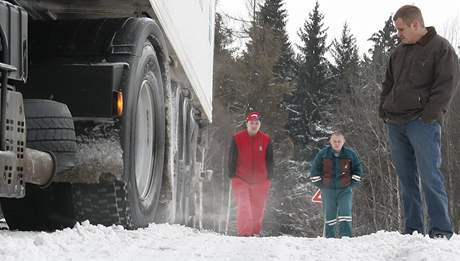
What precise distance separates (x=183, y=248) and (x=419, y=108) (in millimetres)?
2111

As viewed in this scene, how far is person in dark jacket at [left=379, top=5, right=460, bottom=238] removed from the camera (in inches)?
176

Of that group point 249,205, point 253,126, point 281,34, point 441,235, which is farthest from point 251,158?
point 281,34

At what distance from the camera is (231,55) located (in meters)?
39.4

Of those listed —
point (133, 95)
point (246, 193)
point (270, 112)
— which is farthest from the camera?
point (270, 112)

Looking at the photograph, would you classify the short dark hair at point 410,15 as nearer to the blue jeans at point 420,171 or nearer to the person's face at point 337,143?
the blue jeans at point 420,171

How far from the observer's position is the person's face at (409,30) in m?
4.66

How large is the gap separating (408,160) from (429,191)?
0.42 m

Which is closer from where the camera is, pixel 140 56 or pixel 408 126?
pixel 140 56

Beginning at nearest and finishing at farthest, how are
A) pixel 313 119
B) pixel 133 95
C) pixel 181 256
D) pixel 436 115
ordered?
pixel 181 256 → pixel 133 95 → pixel 436 115 → pixel 313 119

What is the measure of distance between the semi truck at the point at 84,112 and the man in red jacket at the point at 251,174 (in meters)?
2.65

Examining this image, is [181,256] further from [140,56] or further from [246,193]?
[246,193]

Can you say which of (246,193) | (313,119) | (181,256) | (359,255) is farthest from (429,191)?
(313,119)

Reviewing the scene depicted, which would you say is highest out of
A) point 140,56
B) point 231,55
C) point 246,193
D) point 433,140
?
point 231,55

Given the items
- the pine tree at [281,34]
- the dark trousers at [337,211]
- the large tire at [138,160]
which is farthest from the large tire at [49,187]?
the pine tree at [281,34]
